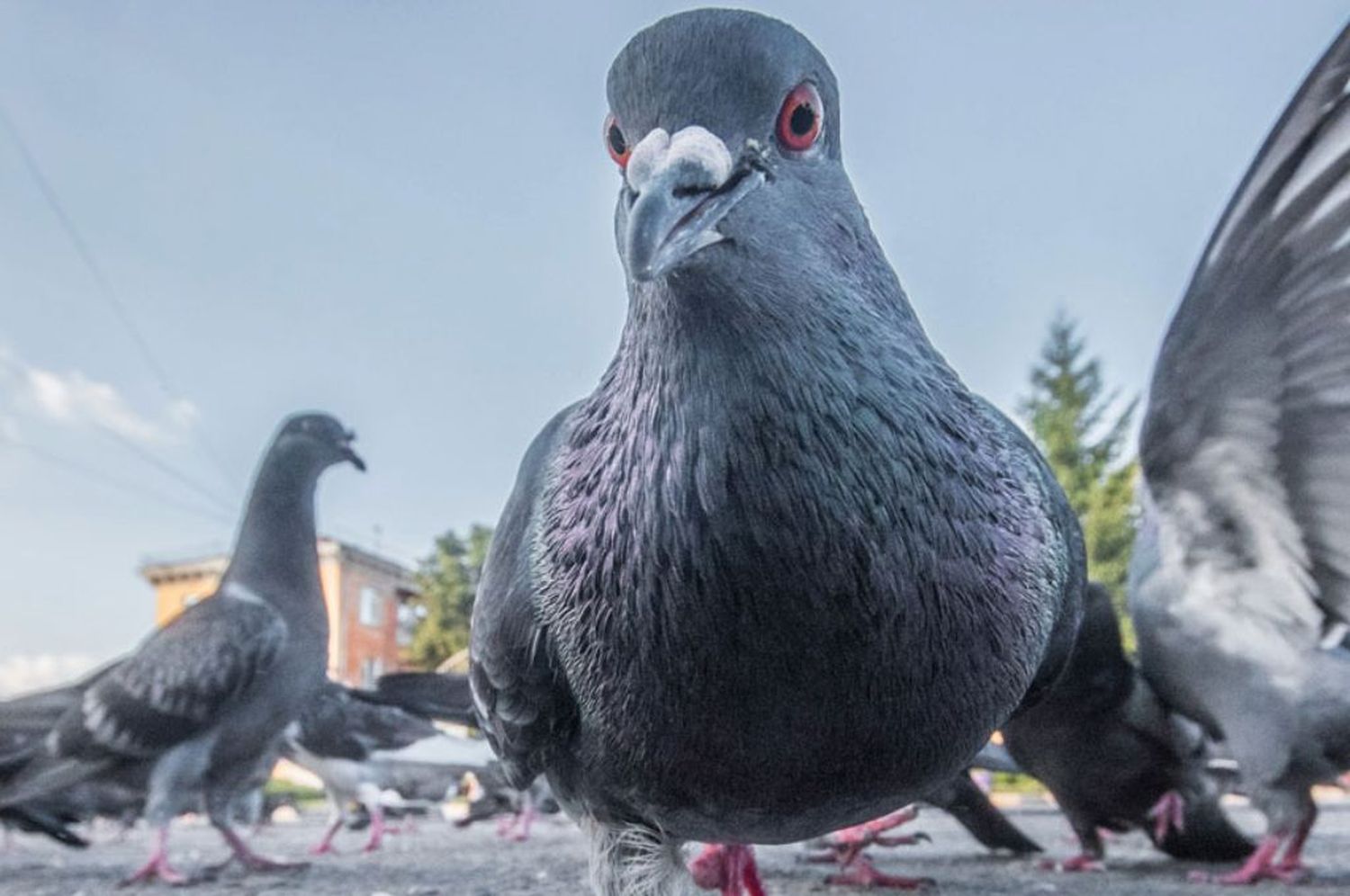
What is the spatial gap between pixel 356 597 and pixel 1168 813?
2100 centimetres

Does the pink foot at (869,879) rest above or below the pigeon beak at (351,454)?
below

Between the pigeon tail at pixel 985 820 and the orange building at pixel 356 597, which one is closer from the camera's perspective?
the pigeon tail at pixel 985 820

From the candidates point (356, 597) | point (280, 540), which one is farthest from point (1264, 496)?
point (356, 597)

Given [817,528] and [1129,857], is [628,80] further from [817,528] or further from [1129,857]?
[1129,857]

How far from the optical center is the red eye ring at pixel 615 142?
66.7 inches

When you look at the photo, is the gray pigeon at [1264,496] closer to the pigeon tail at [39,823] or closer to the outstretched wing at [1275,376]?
the outstretched wing at [1275,376]

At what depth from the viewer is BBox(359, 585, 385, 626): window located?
79.7 feet

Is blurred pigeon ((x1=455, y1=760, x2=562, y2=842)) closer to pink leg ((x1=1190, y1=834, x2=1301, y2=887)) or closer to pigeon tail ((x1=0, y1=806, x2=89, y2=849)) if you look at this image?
pigeon tail ((x1=0, y1=806, x2=89, y2=849))

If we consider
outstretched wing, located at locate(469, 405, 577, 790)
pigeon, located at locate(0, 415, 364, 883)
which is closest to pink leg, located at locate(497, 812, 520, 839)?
pigeon, located at locate(0, 415, 364, 883)

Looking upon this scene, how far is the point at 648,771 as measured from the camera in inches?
74.4

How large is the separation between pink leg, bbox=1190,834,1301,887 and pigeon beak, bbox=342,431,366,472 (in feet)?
14.8

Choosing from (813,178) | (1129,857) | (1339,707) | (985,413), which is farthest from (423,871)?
(813,178)

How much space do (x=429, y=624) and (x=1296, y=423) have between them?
73.8ft

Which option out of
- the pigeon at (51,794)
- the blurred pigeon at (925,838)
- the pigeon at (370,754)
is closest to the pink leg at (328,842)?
the pigeon at (370,754)
